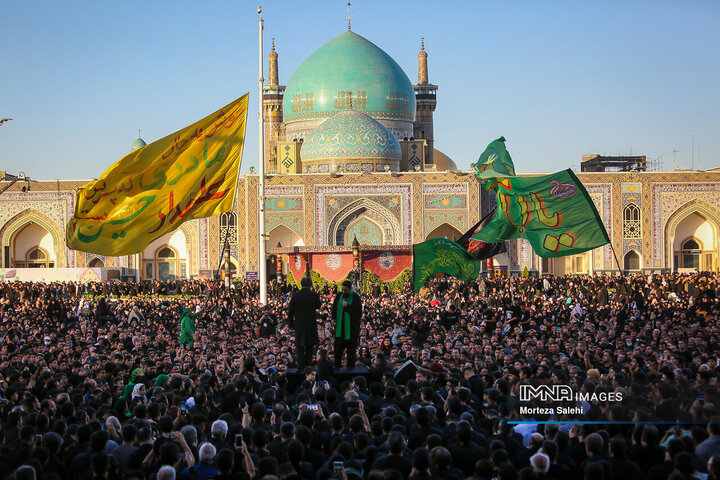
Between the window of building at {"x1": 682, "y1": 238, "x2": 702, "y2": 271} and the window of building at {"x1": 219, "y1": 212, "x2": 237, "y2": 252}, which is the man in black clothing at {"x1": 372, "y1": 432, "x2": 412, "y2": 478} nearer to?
the window of building at {"x1": 219, "y1": 212, "x2": 237, "y2": 252}

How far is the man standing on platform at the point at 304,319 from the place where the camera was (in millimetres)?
9812

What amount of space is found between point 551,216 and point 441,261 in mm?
3429

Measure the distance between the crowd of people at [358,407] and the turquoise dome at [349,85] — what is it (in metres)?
28.6

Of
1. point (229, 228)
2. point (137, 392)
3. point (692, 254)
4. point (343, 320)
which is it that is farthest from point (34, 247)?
point (343, 320)

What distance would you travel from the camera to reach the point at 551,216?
44.9 feet

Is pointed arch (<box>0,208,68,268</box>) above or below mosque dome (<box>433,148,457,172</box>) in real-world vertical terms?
below

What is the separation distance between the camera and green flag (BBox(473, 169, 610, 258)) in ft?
42.8

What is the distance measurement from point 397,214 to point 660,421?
32.9 meters

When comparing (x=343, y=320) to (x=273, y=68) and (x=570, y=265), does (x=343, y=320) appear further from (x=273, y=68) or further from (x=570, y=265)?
(x=273, y=68)

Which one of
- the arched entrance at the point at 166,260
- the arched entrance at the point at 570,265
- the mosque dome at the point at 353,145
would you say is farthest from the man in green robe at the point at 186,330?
the arched entrance at the point at 570,265

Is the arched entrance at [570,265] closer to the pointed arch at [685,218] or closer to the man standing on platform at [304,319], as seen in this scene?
the pointed arch at [685,218]

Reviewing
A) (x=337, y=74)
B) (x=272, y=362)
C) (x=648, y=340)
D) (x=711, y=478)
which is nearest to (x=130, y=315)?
(x=272, y=362)

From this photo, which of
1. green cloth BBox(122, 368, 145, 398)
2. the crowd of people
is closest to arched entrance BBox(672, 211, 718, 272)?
the crowd of people

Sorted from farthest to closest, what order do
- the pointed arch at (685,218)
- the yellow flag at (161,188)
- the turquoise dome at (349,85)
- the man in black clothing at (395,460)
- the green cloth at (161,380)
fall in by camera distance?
the turquoise dome at (349,85)
the pointed arch at (685,218)
the yellow flag at (161,188)
the green cloth at (161,380)
the man in black clothing at (395,460)
